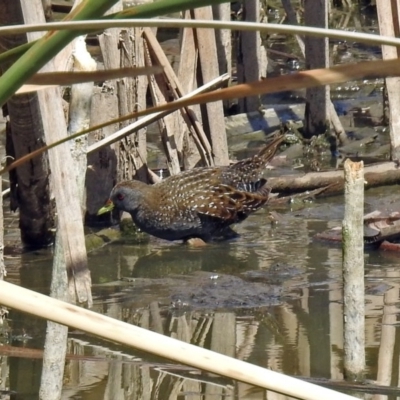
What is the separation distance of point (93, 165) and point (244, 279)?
1684 mm

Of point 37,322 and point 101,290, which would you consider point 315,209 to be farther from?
point 37,322

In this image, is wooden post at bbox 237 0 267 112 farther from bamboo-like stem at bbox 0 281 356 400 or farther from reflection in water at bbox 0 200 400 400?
bamboo-like stem at bbox 0 281 356 400

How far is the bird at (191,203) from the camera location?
6.95 m

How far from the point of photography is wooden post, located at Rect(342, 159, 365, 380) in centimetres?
390

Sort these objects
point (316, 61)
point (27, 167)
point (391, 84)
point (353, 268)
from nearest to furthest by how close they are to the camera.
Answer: point (353, 268), point (27, 167), point (391, 84), point (316, 61)

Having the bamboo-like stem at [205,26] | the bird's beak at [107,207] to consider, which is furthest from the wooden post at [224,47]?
the bamboo-like stem at [205,26]

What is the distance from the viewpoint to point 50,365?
3.31 metres

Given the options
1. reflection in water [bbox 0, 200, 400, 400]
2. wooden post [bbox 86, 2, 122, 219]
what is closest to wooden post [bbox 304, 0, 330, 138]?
reflection in water [bbox 0, 200, 400, 400]

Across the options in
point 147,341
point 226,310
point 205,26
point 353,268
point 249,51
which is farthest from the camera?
point 249,51

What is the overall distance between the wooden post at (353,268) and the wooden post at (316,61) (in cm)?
421

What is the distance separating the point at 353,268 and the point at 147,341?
2.69 meters

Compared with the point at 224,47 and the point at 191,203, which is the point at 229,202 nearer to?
the point at 191,203

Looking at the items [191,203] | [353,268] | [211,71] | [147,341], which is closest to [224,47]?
[211,71]

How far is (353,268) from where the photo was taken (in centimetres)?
394
